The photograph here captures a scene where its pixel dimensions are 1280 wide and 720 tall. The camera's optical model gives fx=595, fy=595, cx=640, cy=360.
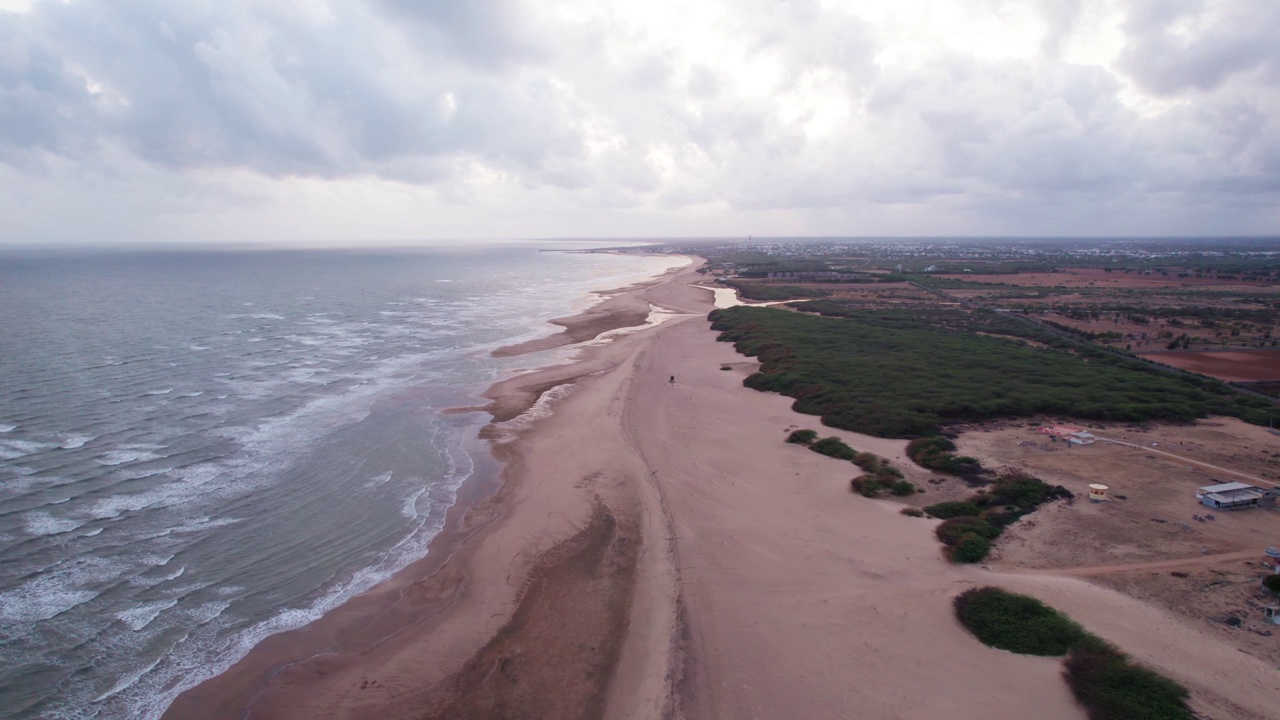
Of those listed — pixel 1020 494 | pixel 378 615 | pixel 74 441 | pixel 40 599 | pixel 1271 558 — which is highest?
pixel 74 441

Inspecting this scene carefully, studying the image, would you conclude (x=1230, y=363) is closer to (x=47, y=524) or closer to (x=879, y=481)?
(x=879, y=481)

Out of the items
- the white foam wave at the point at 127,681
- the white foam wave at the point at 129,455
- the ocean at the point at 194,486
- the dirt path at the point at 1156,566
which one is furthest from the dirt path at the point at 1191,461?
the white foam wave at the point at 129,455

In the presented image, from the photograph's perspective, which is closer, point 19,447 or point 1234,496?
point 1234,496

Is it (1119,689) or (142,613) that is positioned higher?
(1119,689)

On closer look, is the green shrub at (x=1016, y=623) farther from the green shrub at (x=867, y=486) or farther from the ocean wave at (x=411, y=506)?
the ocean wave at (x=411, y=506)

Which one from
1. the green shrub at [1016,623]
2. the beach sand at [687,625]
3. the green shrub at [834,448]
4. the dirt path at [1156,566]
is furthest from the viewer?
the green shrub at [834,448]

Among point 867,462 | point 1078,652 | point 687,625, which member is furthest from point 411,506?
point 1078,652

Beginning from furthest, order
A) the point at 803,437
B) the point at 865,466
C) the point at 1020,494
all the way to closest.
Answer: the point at 803,437, the point at 865,466, the point at 1020,494

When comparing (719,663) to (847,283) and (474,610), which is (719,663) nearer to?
(474,610)
